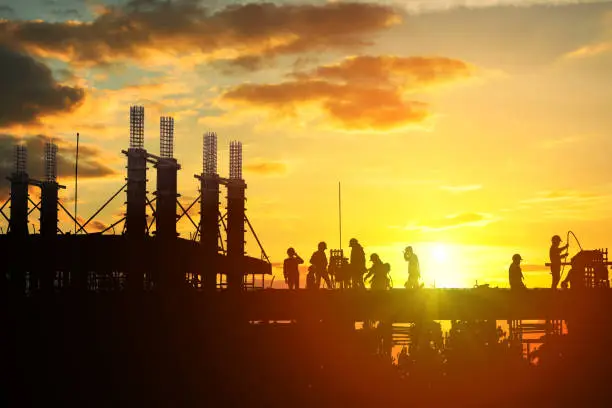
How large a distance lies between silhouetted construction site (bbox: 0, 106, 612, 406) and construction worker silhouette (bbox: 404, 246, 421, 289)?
15.8ft

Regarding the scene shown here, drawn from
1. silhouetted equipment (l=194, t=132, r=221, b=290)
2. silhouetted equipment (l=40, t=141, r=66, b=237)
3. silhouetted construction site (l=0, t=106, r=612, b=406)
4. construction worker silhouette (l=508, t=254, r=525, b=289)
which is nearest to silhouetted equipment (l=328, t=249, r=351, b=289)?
silhouetted construction site (l=0, t=106, r=612, b=406)

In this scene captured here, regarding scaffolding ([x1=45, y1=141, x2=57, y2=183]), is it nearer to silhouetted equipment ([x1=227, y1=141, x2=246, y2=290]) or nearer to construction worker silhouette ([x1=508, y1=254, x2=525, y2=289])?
silhouetted equipment ([x1=227, y1=141, x2=246, y2=290])

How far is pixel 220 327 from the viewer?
4566 cm

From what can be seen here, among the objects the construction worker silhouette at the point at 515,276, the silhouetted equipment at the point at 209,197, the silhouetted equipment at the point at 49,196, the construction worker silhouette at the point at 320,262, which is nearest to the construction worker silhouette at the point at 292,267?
the construction worker silhouette at the point at 320,262

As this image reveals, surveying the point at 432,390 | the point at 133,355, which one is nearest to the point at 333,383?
the point at 432,390

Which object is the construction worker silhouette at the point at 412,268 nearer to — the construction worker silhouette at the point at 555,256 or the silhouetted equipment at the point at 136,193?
the construction worker silhouette at the point at 555,256

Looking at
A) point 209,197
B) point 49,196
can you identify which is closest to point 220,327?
point 209,197

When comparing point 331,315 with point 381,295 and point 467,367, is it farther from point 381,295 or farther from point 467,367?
point 467,367

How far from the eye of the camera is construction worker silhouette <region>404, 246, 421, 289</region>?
3203 centimetres

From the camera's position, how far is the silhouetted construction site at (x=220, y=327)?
42125 millimetres

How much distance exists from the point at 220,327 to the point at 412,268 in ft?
51.1

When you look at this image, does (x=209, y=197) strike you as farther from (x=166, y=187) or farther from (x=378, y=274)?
(x=378, y=274)

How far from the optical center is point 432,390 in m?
58.8

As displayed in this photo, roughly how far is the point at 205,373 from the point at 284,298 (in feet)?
31.1
